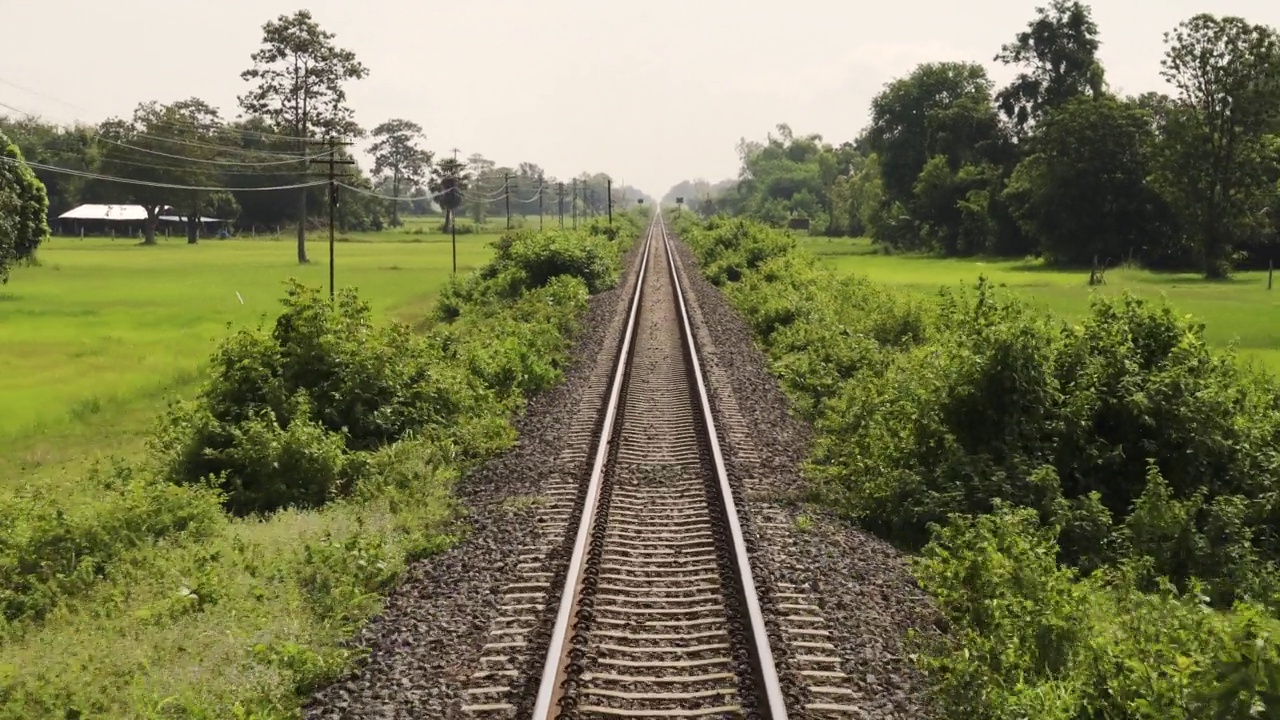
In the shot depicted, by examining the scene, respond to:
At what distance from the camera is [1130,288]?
26.4m

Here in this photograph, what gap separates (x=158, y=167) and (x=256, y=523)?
9547 centimetres

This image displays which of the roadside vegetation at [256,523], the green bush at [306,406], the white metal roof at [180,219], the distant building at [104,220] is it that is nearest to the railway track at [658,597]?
the roadside vegetation at [256,523]

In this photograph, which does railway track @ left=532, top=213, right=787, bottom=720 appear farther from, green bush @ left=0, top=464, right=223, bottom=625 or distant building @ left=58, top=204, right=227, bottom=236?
distant building @ left=58, top=204, right=227, bottom=236

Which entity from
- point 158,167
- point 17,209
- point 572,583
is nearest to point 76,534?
point 572,583

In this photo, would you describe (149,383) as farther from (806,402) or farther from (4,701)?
(4,701)

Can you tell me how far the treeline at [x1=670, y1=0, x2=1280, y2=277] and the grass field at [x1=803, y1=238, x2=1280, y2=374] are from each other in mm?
2887

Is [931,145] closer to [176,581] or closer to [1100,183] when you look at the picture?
[1100,183]

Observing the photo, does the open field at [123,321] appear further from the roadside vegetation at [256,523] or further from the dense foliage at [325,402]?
the roadside vegetation at [256,523]

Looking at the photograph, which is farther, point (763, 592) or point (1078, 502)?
point (1078, 502)

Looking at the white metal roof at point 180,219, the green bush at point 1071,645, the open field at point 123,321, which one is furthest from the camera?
the white metal roof at point 180,219

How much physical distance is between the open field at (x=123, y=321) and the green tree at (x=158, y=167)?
53.2ft

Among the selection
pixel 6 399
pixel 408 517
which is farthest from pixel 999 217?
pixel 408 517

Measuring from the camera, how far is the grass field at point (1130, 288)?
28.9 meters

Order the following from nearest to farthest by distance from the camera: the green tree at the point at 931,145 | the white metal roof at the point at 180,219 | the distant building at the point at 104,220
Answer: the green tree at the point at 931,145 → the distant building at the point at 104,220 → the white metal roof at the point at 180,219
